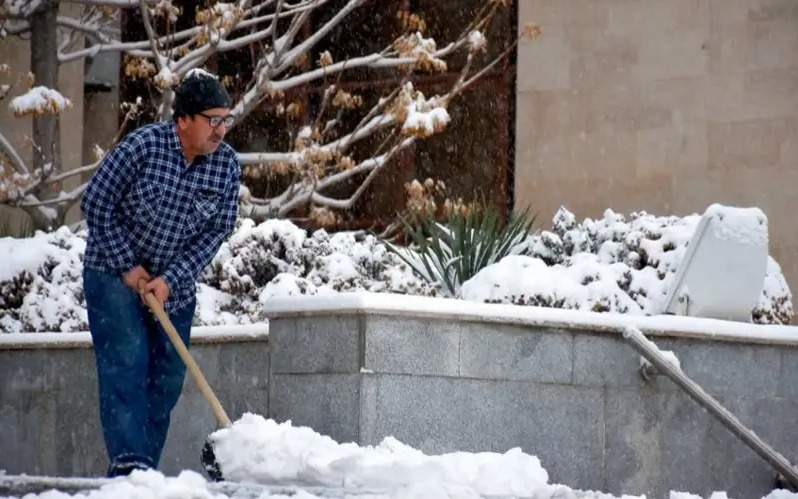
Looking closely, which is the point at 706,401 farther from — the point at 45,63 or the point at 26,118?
the point at 26,118

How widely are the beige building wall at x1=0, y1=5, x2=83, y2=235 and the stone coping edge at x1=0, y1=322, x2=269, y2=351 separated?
673 centimetres

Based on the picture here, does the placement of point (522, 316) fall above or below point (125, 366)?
above

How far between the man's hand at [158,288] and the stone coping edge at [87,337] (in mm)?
1302

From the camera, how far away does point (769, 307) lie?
34.8 ft

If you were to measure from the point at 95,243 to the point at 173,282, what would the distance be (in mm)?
388

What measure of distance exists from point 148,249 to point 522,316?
6.51 feet

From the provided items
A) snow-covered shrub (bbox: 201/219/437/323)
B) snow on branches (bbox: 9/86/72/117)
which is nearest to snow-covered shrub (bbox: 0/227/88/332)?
snow-covered shrub (bbox: 201/219/437/323)

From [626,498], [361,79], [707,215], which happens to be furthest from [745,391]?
[361,79]

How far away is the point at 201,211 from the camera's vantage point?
7566mm

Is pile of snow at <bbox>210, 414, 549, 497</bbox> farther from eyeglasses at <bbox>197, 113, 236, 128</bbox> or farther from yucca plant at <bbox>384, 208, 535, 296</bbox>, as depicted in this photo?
yucca plant at <bbox>384, 208, 535, 296</bbox>

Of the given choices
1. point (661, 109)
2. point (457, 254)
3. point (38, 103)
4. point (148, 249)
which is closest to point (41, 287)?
point (38, 103)

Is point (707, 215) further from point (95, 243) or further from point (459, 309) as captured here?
point (95, 243)

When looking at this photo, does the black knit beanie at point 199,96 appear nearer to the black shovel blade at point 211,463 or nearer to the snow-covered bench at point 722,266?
the black shovel blade at point 211,463

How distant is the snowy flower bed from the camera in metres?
10.2
